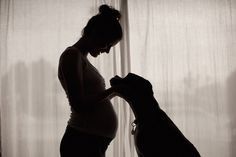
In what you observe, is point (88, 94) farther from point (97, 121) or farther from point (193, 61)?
point (193, 61)

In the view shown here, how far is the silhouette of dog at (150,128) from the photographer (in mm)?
857

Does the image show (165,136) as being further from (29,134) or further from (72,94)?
(29,134)

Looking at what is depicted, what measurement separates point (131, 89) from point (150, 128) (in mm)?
135

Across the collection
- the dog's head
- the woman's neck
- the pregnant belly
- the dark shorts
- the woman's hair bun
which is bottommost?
the dark shorts

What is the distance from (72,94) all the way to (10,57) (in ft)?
5.46

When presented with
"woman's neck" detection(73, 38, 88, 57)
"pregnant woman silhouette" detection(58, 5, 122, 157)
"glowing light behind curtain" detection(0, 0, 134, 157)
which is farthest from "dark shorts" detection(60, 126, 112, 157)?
"glowing light behind curtain" detection(0, 0, 134, 157)

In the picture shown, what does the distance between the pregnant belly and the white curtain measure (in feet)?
4.55

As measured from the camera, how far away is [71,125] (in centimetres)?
97

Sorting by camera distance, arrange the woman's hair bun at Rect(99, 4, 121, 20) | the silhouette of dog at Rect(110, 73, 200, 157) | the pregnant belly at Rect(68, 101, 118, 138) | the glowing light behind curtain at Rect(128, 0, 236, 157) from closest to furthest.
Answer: the silhouette of dog at Rect(110, 73, 200, 157) → the pregnant belly at Rect(68, 101, 118, 138) → the woman's hair bun at Rect(99, 4, 121, 20) → the glowing light behind curtain at Rect(128, 0, 236, 157)

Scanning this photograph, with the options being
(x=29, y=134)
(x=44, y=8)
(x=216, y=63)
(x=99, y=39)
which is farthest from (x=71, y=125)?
(x=216, y=63)

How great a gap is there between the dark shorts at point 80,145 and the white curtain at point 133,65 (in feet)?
4.78

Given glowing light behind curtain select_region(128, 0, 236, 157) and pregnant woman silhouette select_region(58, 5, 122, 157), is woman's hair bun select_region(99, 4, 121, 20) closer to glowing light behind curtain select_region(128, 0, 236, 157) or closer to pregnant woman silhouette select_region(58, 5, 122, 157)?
pregnant woman silhouette select_region(58, 5, 122, 157)

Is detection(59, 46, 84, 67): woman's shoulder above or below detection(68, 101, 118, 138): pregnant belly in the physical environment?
above

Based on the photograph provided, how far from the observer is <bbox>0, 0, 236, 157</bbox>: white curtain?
238 centimetres
